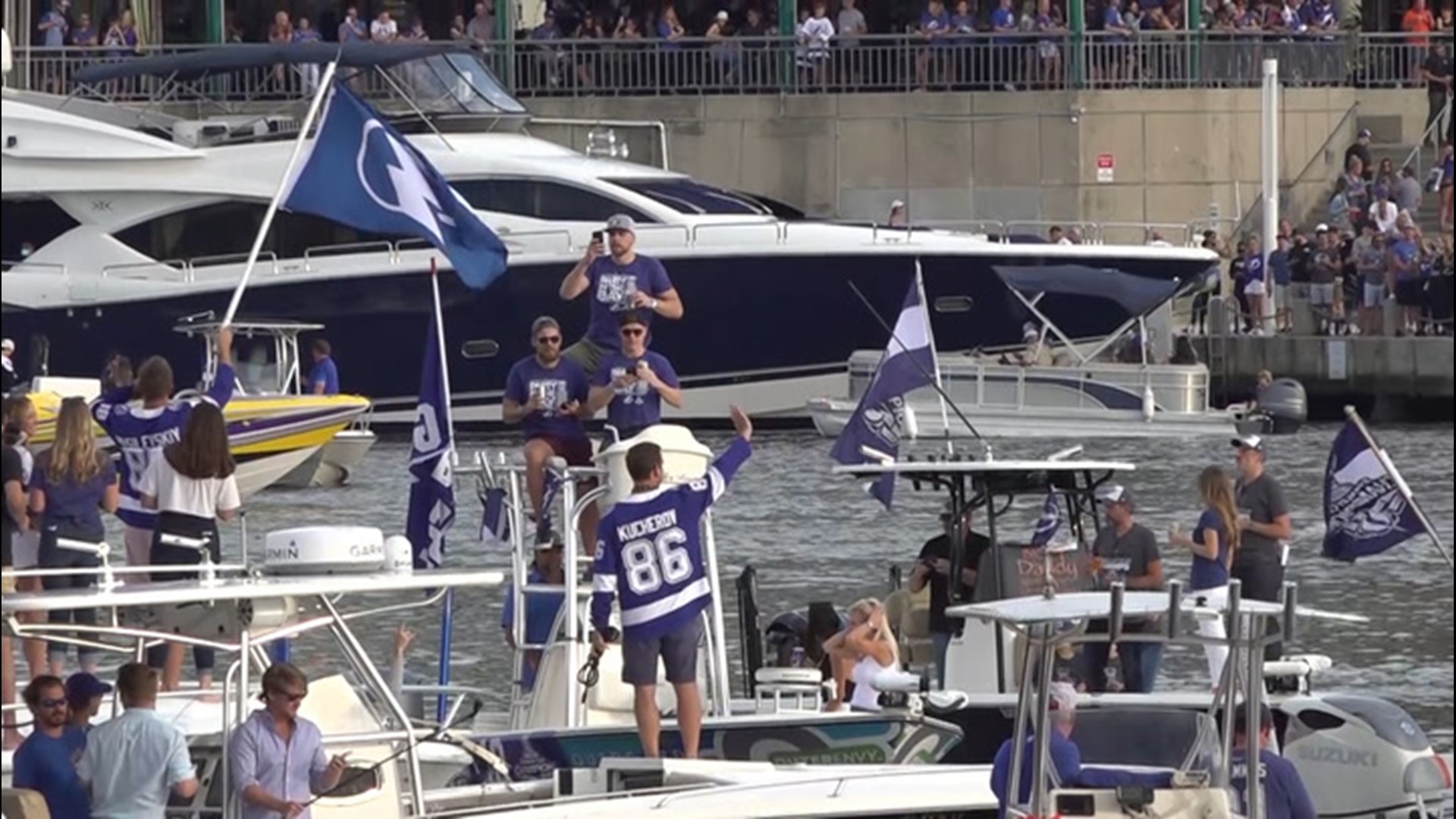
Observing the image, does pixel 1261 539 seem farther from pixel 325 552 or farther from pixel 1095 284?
pixel 1095 284

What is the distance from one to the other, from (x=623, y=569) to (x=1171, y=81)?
34.8 metres

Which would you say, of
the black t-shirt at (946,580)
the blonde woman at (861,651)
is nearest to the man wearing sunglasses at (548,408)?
the blonde woman at (861,651)

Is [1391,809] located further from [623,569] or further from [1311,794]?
[623,569]

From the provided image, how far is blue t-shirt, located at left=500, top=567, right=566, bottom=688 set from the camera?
14773 millimetres

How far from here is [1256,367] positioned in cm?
3850

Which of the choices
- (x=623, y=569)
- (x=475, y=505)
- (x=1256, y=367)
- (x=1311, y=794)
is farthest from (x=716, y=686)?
(x=1256, y=367)

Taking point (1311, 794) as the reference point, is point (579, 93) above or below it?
above

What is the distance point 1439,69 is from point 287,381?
19.4 meters

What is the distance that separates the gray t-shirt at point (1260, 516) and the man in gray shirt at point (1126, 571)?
42 centimetres

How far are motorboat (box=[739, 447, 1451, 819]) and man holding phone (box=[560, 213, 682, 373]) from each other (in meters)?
1.19

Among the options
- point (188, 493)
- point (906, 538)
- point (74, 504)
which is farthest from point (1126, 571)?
point (906, 538)

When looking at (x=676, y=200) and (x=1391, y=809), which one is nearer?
(x=1391, y=809)

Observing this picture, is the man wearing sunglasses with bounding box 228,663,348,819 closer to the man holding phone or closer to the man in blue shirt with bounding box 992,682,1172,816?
the man in blue shirt with bounding box 992,682,1172,816

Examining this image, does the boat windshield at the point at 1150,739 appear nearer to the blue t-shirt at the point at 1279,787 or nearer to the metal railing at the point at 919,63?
the blue t-shirt at the point at 1279,787
